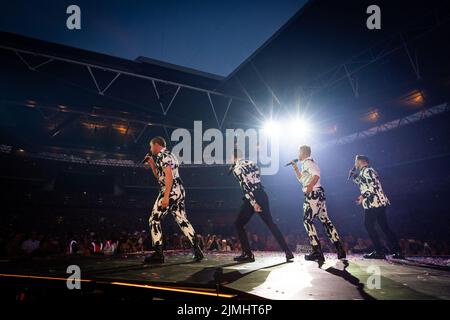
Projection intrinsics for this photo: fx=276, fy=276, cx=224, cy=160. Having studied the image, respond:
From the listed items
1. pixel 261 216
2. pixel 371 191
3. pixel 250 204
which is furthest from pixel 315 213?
pixel 371 191

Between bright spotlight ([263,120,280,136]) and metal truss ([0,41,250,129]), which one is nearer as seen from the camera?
metal truss ([0,41,250,129])

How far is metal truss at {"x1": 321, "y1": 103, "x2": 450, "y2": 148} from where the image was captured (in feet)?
34.4

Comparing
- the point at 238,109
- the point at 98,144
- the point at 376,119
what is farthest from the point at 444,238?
the point at 98,144

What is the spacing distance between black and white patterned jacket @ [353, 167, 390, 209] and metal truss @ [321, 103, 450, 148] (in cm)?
775

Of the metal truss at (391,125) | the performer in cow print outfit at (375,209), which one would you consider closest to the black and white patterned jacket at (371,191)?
the performer in cow print outfit at (375,209)

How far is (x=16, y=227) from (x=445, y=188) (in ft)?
57.6

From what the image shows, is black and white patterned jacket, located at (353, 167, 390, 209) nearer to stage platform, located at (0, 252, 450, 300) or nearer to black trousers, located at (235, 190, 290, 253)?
black trousers, located at (235, 190, 290, 253)

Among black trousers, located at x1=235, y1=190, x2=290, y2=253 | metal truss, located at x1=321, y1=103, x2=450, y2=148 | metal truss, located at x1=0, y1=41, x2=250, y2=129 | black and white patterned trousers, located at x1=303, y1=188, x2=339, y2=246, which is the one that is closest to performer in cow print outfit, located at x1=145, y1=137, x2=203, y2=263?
black trousers, located at x1=235, y1=190, x2=290, y2=253

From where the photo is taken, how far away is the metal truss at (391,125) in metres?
10.5

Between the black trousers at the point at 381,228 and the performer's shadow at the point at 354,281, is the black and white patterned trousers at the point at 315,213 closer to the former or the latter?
the black trousers at the point at 381,228

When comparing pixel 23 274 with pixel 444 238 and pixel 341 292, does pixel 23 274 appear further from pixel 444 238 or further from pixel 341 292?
pixel 444 238

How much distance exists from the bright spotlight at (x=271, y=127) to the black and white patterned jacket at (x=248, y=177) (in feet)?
15.5
